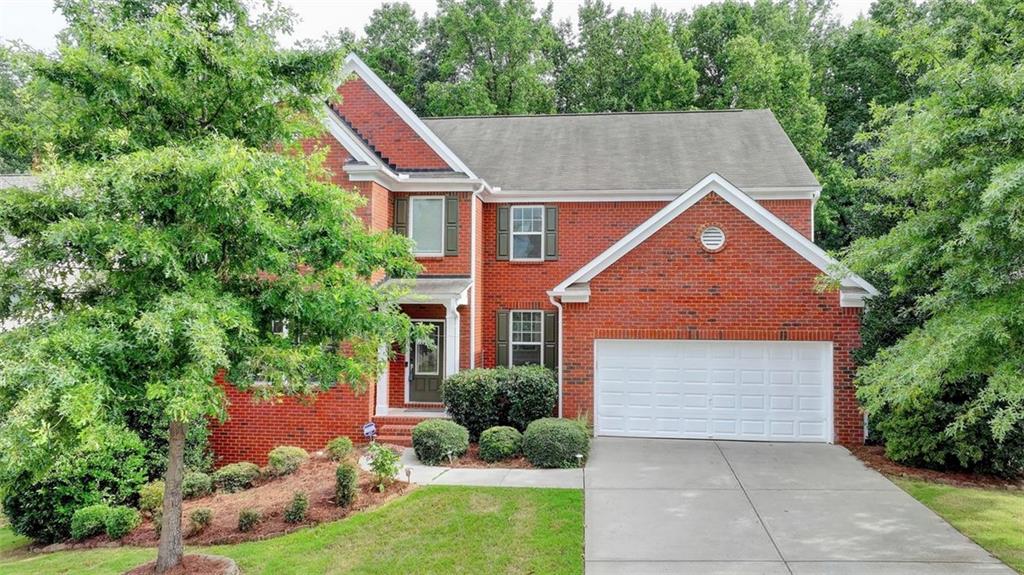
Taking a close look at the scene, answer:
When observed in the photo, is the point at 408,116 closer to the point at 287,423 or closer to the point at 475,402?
the point at 475,402

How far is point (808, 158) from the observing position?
1022 inches

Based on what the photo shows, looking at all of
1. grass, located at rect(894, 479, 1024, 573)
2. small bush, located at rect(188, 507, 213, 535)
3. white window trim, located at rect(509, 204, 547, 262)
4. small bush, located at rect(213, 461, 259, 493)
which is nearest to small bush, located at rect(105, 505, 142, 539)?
small bush, located at rect(188, 507, 213, 535)

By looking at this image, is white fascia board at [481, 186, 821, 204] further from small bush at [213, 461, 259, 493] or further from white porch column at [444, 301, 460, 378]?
small bush at [213, 461, 259, 493]

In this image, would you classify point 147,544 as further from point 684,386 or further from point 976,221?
point 976,221

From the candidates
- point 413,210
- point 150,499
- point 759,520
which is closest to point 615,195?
point 413,210

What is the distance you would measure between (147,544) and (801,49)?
37.1 m

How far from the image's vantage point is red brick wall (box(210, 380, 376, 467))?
514 inches

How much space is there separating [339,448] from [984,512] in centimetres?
1050

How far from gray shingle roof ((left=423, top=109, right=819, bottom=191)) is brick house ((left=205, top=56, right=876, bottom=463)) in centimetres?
10

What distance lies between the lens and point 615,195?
15883mm

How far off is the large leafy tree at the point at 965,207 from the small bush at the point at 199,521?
9.22 m

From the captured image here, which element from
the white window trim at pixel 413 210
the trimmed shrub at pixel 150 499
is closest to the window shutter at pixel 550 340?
the white window trim at pixel 413 210

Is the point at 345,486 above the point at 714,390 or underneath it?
underneath

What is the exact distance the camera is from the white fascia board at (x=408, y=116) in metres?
15.3
